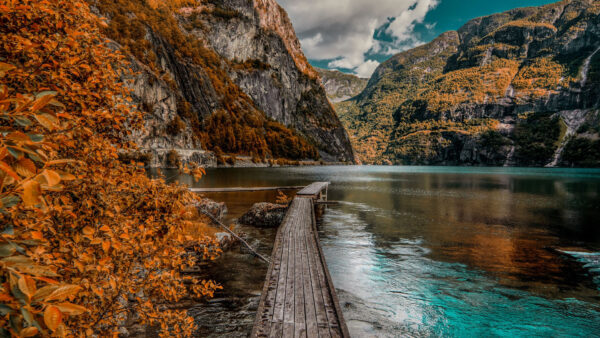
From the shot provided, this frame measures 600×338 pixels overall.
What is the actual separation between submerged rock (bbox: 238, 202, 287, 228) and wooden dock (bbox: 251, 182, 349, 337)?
26.5ft

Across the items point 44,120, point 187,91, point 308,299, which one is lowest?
point 308,299

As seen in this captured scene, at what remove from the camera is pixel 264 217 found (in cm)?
2203

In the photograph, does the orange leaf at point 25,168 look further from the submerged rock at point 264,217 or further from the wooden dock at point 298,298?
the submerged rock at point 264,217

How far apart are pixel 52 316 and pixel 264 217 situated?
2092cm

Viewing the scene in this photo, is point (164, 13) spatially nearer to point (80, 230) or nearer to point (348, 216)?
point (348, 216)

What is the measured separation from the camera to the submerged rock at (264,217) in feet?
71.4

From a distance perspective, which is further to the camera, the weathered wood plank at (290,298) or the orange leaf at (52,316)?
the weathered wood plank at (290,298)

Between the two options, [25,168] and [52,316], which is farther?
[25,168]

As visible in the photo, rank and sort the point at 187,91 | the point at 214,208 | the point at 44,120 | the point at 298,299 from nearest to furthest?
the point at 44,120, the point at 298,299, the point at 214,208, the point at 187,91

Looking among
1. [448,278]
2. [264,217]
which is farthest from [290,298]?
[264,217]

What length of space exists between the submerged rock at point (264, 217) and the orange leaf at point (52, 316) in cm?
2043

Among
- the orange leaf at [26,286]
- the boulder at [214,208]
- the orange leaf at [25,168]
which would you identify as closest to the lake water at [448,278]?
the boulder at [214,208]

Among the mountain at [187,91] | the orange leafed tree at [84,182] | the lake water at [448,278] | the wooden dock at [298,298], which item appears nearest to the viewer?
the orange leafed tree at [84,182]

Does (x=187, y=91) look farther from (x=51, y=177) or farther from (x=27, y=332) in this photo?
(x=27, y=332)
